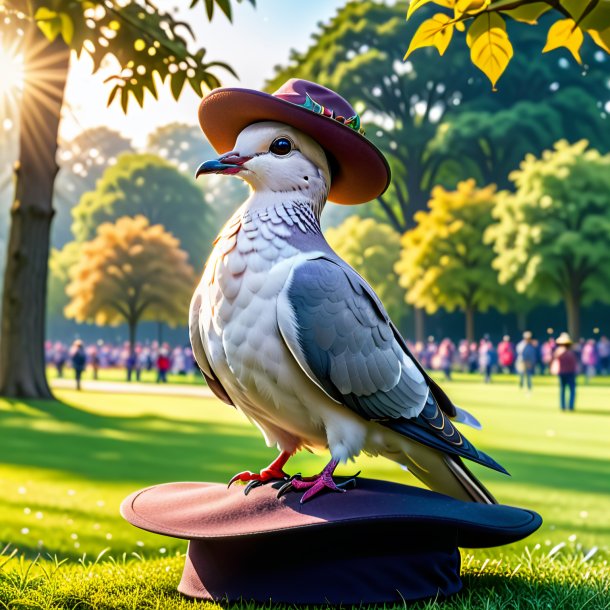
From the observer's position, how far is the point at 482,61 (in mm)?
2879

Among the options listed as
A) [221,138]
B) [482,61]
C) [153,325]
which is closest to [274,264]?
[221,138]

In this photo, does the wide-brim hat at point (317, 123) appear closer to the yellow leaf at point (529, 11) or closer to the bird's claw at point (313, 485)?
the yellow leaf at point (529, 11)

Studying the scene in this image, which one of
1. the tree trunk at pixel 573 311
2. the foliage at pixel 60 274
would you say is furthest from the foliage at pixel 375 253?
the foliage at pixel 60 274

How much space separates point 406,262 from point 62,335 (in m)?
28.9

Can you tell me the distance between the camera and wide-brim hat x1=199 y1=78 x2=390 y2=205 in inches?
123

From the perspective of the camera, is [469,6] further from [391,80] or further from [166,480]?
→ [391,80]

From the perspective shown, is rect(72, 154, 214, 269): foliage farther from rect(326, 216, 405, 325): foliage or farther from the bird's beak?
the bird's beak

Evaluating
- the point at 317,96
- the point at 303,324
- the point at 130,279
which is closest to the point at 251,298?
the point at 303,324

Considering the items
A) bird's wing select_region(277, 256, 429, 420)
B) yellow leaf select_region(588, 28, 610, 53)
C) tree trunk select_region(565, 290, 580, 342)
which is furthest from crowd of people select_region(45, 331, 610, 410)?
yellow leaf select_region(588, 28, 610, 53)

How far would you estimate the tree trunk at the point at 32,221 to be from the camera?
12.2 m

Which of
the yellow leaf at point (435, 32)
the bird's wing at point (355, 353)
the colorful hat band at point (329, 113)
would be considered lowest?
the bird's wing at point (355, 353)

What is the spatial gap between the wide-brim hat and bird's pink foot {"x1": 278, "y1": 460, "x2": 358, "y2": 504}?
1.22m

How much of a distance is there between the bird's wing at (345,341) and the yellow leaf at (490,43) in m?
0.91

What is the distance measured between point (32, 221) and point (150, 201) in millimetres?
31072
